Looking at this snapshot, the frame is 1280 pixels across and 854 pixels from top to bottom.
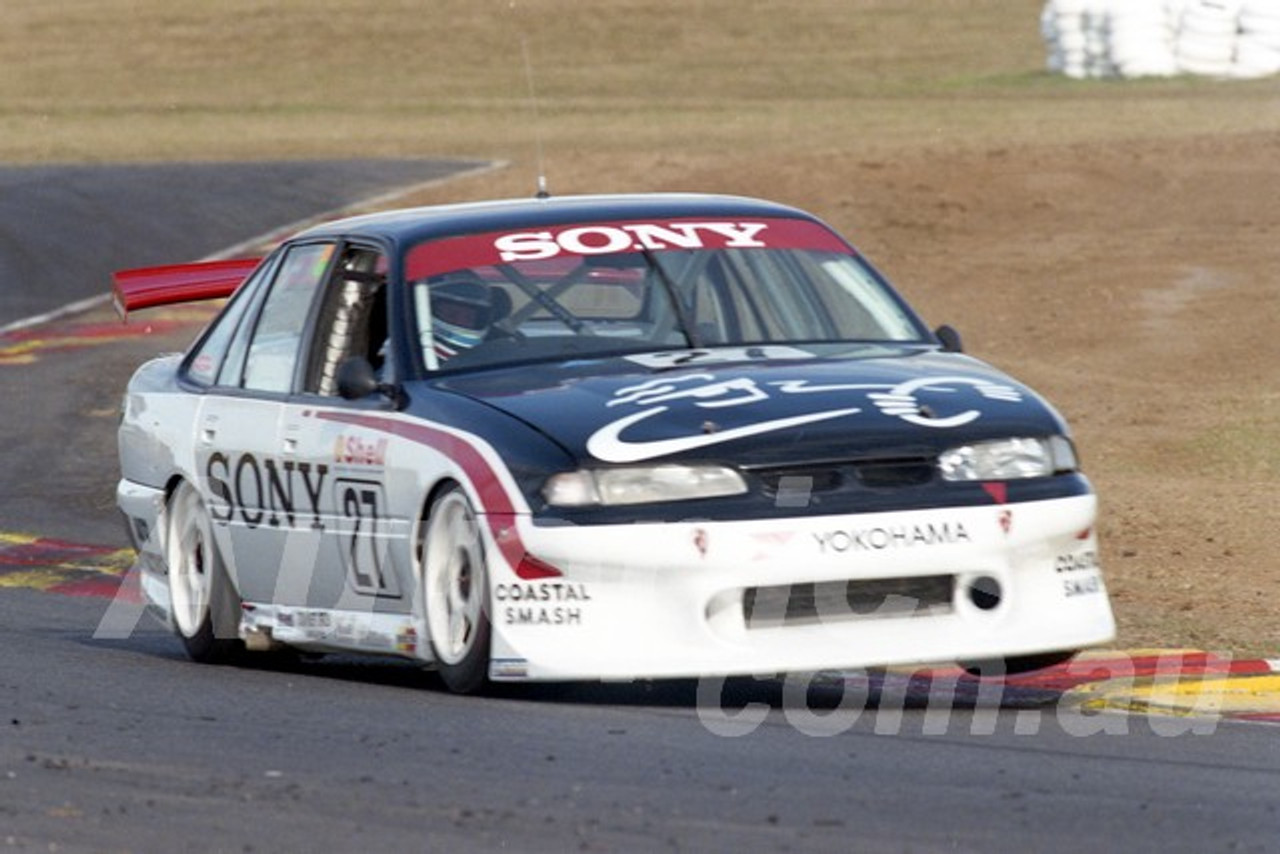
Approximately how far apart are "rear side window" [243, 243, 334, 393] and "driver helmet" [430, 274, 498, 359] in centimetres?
62

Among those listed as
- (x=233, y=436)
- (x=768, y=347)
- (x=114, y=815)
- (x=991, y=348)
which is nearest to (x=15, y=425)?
(x=991, y=348)

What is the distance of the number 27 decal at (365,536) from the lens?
8203 millimetres

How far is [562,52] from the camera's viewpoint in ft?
181

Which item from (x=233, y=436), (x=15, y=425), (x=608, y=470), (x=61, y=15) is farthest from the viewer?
(x=61, y=15)

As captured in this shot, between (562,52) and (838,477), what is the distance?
48.1 metres

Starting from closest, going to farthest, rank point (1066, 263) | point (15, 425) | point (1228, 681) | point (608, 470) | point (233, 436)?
point (608, 470) → point (1228, 681) → point (233, 436) → point (15, 425) → point (1066, 263)

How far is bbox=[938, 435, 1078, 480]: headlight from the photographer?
25.0 feet

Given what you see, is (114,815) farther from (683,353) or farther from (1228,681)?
(1228,681)

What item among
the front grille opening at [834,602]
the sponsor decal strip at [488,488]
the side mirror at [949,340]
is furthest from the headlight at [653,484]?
the side mirror at [949,340]

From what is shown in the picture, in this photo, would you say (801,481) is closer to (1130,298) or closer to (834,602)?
(834,602)

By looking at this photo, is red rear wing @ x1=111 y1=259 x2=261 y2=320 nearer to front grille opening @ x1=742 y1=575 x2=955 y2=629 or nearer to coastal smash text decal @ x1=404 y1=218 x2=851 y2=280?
coastal smash text decal @ x1=404 y1=218 x2=851 y2=280

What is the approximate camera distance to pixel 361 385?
830 cm

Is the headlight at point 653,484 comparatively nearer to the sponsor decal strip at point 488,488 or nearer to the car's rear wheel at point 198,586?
the sponsor decal strip at point 488,488

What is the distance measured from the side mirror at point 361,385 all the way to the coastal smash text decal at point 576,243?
40 cm
